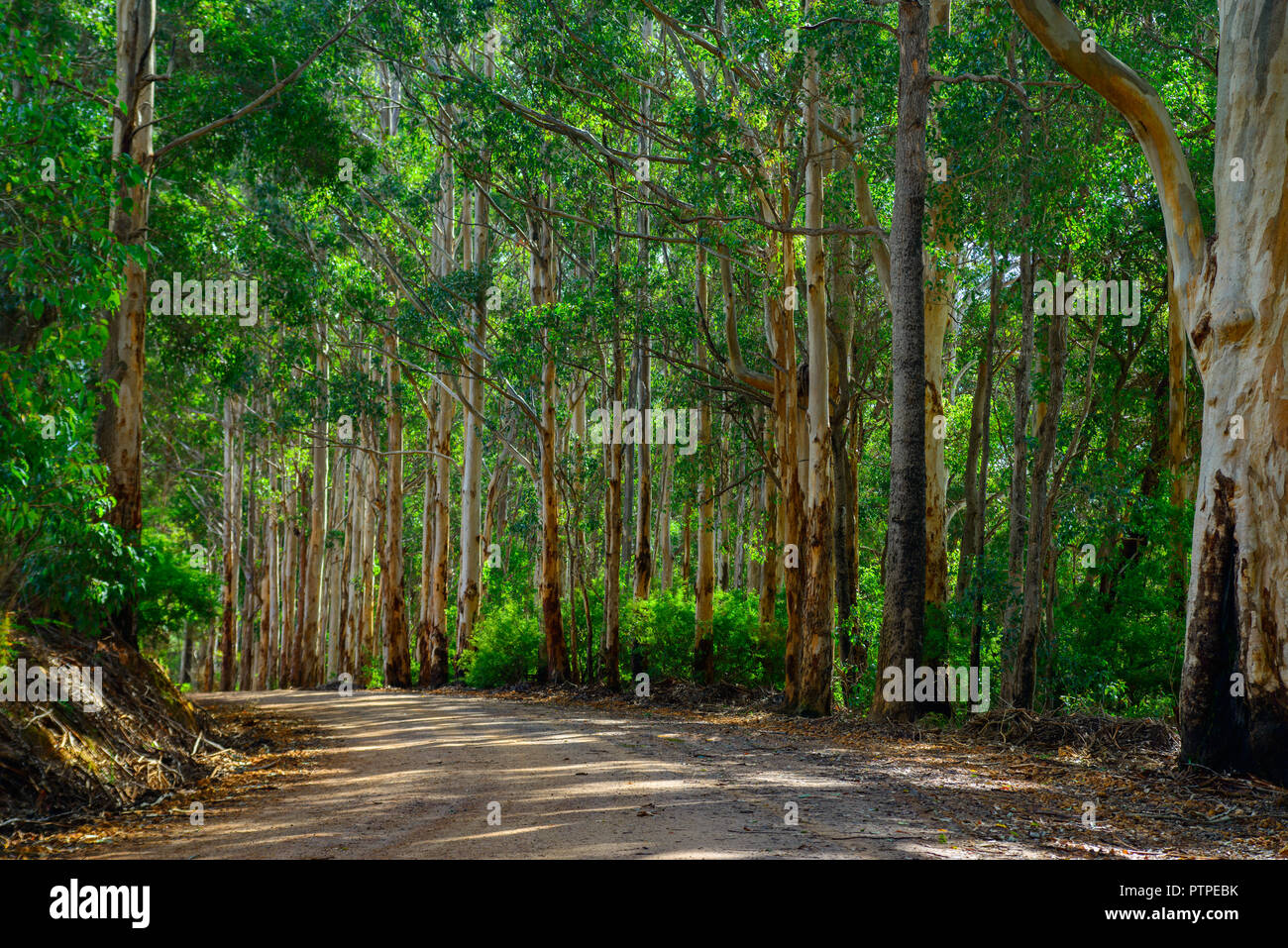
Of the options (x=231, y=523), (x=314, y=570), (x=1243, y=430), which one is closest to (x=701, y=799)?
(x=1243, y=430)

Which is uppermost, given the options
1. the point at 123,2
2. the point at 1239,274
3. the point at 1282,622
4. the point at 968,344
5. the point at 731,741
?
the point at 123,2

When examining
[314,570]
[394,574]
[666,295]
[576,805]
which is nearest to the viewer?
[576,805]

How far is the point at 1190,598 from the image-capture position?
8.23 meters

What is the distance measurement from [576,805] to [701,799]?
2.70 feet

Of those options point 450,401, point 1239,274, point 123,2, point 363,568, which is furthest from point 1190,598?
point 363,568

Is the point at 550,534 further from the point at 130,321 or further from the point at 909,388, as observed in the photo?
Result: the point at 130,321

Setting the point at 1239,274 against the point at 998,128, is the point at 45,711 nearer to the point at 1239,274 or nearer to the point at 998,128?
the point at 1239,274

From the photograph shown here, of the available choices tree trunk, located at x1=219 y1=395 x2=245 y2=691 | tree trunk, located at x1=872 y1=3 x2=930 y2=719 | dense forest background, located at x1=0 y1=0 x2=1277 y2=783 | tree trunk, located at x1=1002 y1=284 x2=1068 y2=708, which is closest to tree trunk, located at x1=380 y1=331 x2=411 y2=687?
dense forest background, located at x1=0 y1=0 x2=1277 y2=783

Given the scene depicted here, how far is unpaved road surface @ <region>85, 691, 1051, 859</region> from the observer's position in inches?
211

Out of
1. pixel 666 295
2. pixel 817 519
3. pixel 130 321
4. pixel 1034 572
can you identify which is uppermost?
pixel 666 295

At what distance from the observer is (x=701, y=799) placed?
6.80 metres

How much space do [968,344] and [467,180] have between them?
1205cm

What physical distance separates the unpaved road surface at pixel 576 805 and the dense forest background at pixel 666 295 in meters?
2.46

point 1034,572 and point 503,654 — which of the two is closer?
point 1034,572
